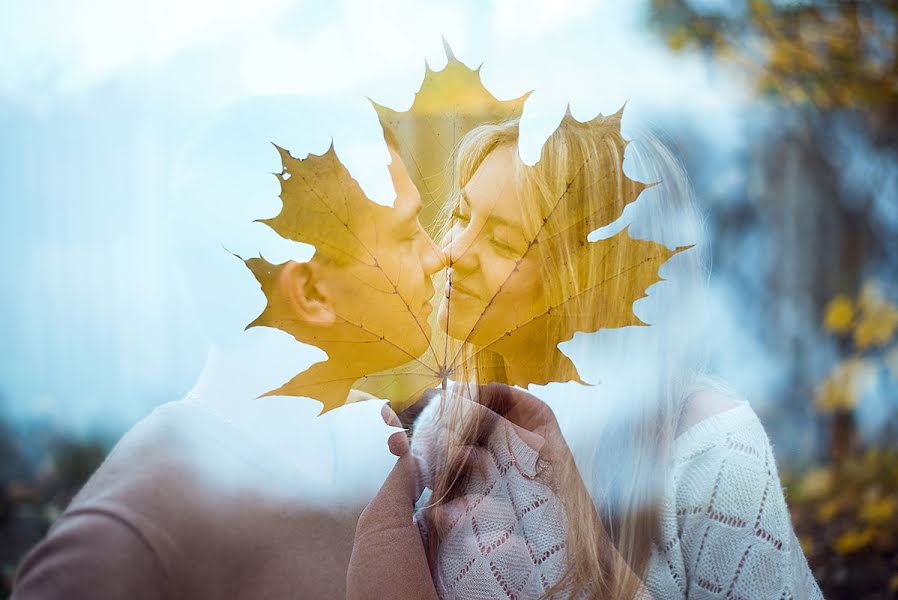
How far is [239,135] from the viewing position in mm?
635

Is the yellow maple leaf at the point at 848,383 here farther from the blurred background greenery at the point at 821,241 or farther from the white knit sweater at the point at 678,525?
the white knit sweater at the point at 678,525

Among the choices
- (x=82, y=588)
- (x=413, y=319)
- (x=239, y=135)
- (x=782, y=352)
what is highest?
(x=239, y=135)

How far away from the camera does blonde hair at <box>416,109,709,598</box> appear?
60 centimetres

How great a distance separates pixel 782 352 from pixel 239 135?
1515 millimetres

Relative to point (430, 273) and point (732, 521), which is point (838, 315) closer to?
point (732, 521)

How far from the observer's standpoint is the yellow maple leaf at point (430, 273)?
554mm

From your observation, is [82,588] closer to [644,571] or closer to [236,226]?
[236,226]

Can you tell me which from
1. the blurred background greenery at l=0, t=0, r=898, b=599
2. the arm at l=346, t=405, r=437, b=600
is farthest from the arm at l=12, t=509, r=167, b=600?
the blurred background greenery at l=0, t=0, r=898, b=599

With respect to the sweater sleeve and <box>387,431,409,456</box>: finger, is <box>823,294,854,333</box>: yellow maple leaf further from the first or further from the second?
<box>387,431,409,456</box>: finger

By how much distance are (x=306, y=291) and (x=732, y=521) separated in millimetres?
410

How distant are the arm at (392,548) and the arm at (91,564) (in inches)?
5.8

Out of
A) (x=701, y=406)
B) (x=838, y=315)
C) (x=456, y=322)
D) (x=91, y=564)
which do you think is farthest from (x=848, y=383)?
(x=91, y=564)

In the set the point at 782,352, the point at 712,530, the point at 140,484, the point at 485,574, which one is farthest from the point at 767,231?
the point at 140,484

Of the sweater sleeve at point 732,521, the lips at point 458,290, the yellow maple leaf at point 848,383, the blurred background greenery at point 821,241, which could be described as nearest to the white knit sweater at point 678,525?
the sweater sleeve at point 732,521
